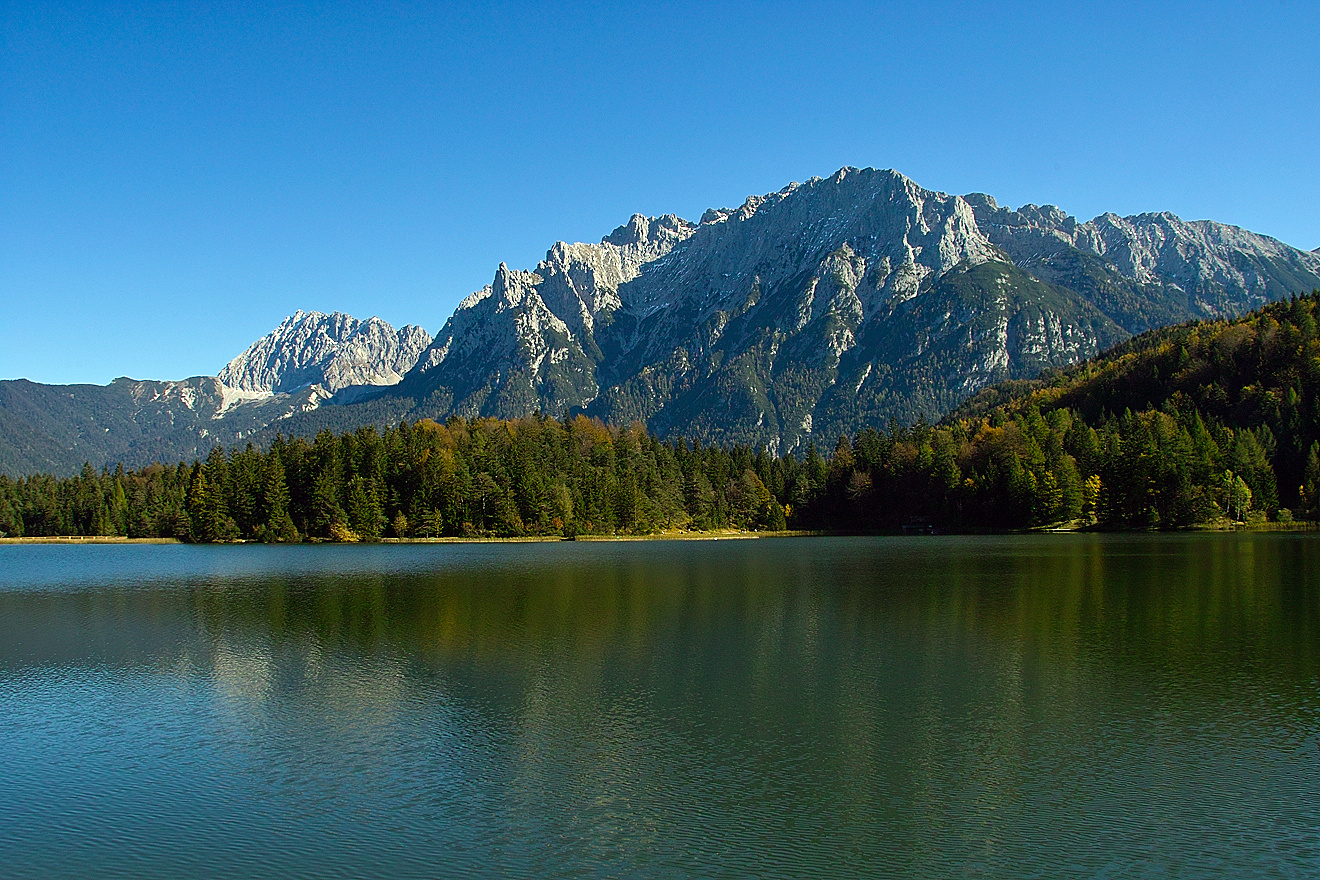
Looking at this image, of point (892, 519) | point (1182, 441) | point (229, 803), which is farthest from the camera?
point (892, 519)

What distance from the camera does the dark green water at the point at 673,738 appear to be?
18.9 meters

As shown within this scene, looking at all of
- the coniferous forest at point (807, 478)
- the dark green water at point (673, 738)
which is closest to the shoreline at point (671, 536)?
the coniferous forest at point (807, 478)

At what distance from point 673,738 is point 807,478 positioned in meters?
162

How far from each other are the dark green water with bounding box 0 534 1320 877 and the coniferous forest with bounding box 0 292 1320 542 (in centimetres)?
8567

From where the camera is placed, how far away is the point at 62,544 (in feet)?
522

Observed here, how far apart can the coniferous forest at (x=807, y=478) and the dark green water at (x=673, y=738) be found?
8567cm

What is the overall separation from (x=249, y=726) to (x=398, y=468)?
11664cm

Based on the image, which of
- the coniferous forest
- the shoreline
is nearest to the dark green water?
the shoreline

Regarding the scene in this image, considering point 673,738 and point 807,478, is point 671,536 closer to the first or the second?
point 807,478

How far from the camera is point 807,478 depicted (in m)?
186

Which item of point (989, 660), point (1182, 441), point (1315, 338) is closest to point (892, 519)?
point (1182, 441)

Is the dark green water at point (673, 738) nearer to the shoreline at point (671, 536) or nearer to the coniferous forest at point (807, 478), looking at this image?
the shoreline at point (671, 536)

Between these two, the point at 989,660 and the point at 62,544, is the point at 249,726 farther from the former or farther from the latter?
the point at 62,544

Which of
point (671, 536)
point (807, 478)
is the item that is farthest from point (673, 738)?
point (807, 478)
